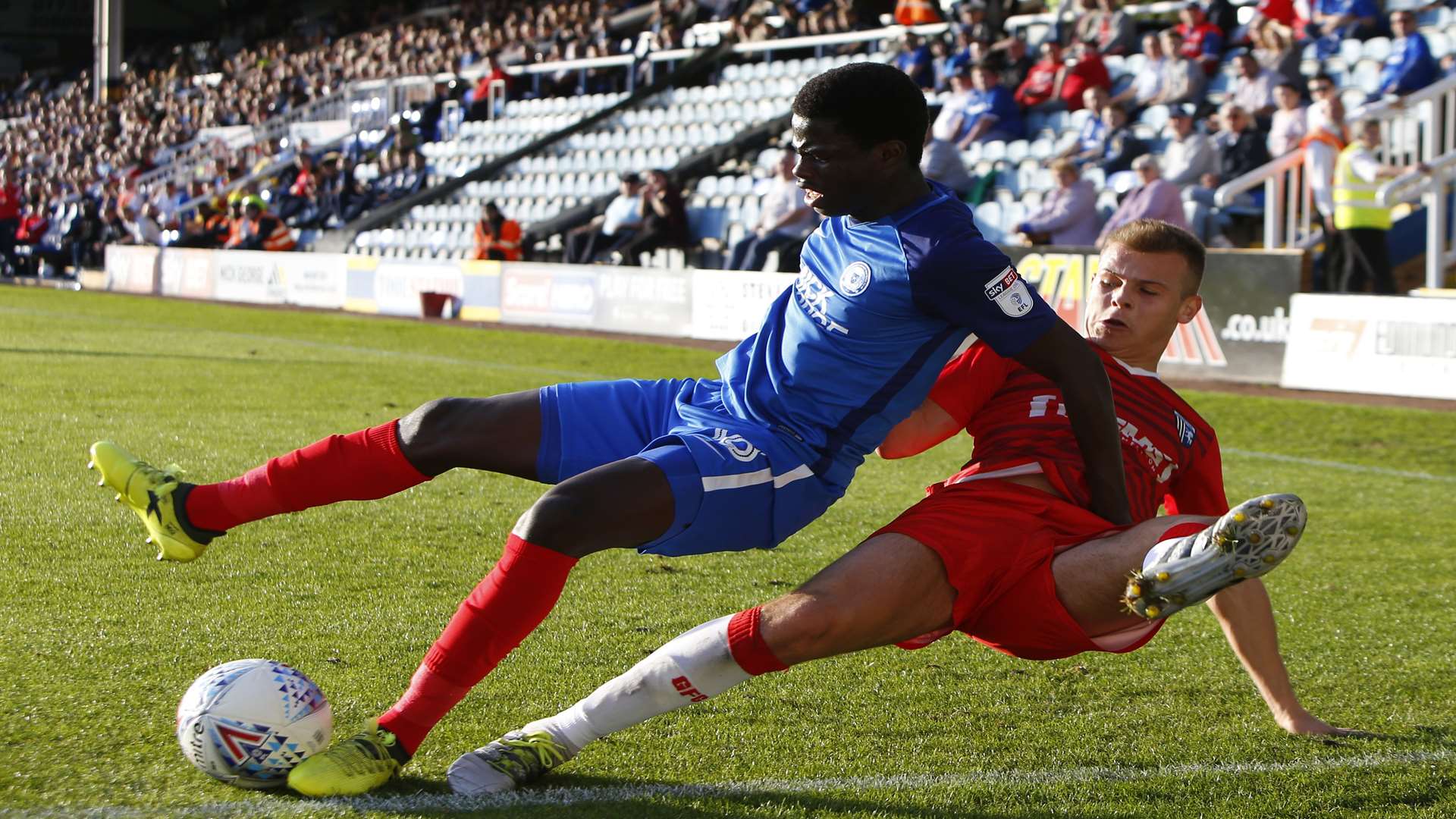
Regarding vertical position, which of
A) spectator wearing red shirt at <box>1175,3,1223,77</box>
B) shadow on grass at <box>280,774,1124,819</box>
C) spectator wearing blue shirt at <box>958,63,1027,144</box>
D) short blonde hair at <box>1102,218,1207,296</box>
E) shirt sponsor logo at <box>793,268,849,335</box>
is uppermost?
spectator wearing red shirt at <box>1175,3,1223,77</box>

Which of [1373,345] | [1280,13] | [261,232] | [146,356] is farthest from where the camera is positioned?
[261,232]

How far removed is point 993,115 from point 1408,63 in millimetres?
4801

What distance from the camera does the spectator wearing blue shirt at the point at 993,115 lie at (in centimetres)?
1781

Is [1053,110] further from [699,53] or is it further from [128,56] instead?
[128,56]

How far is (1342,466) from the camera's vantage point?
8.94 meters

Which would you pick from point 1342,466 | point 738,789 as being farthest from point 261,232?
point 738,789

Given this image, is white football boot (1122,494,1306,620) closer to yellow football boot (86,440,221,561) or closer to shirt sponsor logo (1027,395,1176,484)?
shirt sponsor logo (1027,395,1176,484)

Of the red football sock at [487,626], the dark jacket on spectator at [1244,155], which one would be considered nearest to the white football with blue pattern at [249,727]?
the red football sock at [487,626]

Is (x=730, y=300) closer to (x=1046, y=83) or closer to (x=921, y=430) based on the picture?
(x=1046, y=83)

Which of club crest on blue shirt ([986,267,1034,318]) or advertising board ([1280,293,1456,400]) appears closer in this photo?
club crest on blue shirt ([986,267,1034,318])

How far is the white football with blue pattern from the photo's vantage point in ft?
10.3

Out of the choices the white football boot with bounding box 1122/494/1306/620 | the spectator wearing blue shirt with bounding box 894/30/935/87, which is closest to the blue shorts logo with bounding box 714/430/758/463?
the white football boot with bounding box 1122/494/1306/620

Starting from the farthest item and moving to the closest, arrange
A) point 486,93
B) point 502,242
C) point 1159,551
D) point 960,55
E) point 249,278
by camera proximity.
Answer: point 486,93 → point 249,278 → point 502,242 → point 960,55 → point 1159,551

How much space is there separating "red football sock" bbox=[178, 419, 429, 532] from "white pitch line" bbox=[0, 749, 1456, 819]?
72 cm
